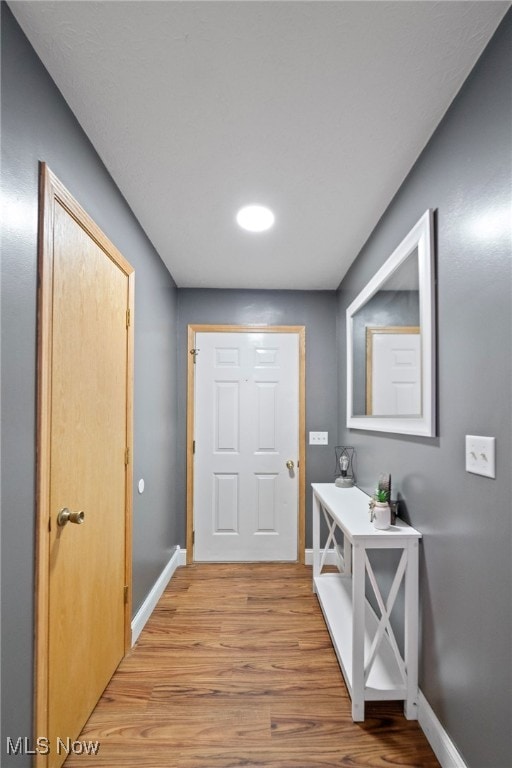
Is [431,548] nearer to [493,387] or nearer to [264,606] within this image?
[493,387]

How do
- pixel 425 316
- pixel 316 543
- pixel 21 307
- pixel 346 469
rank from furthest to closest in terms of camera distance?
pixel 346 469 < pixel 316 543 < pixel 425 316 < pixel 21 307

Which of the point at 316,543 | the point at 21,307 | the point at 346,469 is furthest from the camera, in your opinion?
the point at 346,469

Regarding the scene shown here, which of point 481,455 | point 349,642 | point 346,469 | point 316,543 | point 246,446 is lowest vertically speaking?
point 349,642

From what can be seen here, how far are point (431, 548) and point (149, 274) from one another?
215 centimetres

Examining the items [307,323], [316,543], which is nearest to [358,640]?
[316,543]

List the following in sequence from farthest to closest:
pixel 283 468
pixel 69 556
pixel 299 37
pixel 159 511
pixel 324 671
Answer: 1. pixel 283 468
2. pixel 159 511
3. pixel 324 671
4. pixel 69 556
5. pixel 299 37

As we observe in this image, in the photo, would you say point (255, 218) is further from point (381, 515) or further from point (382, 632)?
point (382, 632)

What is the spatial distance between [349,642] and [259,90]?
234 centimetres

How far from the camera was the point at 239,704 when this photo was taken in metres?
1.64

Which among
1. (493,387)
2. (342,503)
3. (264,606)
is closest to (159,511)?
(264,606)

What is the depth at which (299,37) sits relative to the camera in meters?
1.08

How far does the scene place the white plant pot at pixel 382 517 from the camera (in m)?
1.61

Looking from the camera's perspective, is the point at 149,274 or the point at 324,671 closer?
the point at 324,671
